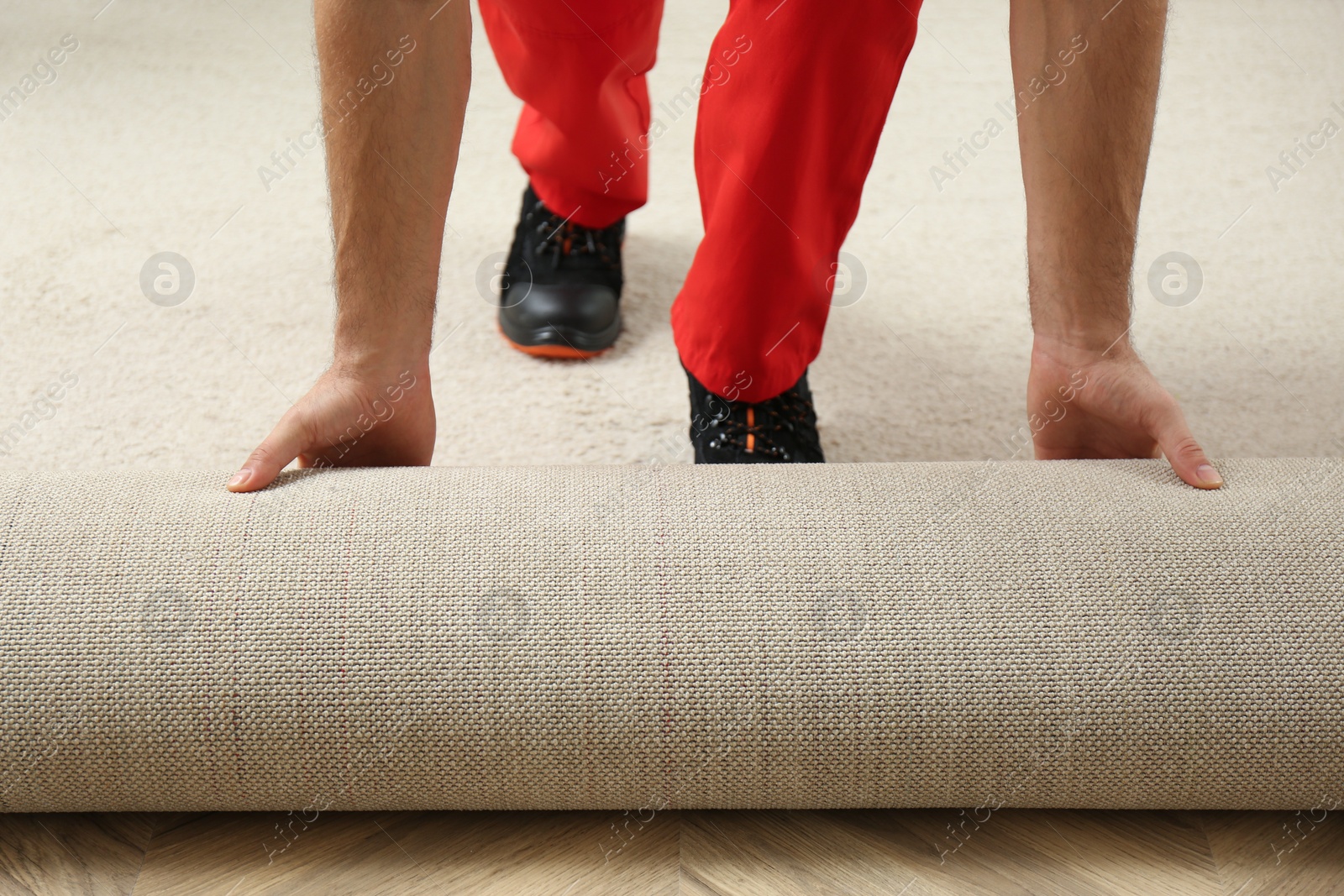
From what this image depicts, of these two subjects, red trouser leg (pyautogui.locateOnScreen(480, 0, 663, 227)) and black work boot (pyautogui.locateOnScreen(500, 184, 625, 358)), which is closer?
red trouser leg (pyautogui.locateOnScreen(480, 0, 663, 227))

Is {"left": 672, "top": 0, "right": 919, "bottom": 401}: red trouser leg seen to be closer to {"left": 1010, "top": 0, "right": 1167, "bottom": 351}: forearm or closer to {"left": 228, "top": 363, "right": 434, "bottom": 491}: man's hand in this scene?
{"left": 1010, "top": 0, "right": 1167, "bottom": 351}: forearm

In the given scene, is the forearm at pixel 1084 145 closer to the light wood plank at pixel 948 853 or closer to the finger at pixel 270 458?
the light wood plank at pixel 948 853

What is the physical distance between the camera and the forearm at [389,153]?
0.73 metres

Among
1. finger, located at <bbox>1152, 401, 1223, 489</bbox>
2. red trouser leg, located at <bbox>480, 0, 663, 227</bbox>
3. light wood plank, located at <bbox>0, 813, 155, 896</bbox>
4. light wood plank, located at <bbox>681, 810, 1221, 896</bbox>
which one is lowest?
light wood plank, located at <bbox>0, 813, 155, 896</bbox>

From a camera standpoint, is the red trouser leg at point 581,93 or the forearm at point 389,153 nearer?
the forearm at point 389,153

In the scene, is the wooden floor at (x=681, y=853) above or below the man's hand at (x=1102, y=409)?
below

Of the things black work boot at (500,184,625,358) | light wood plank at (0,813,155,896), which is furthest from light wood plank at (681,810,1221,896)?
black work boot at (500,184,625,358)

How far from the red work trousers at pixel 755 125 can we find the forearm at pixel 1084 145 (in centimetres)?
12

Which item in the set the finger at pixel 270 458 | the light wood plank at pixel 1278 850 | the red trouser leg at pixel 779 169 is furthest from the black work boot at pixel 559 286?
the light wood plank at pixel 1278 850

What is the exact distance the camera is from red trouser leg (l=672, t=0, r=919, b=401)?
82cm

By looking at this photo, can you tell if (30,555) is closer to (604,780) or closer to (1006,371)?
(604,780)

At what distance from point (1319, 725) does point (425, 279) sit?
0.69 m

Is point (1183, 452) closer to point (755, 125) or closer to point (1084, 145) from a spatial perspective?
point (1084, 145)

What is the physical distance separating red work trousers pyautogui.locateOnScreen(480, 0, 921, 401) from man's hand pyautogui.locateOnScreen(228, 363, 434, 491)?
0.28 metres
